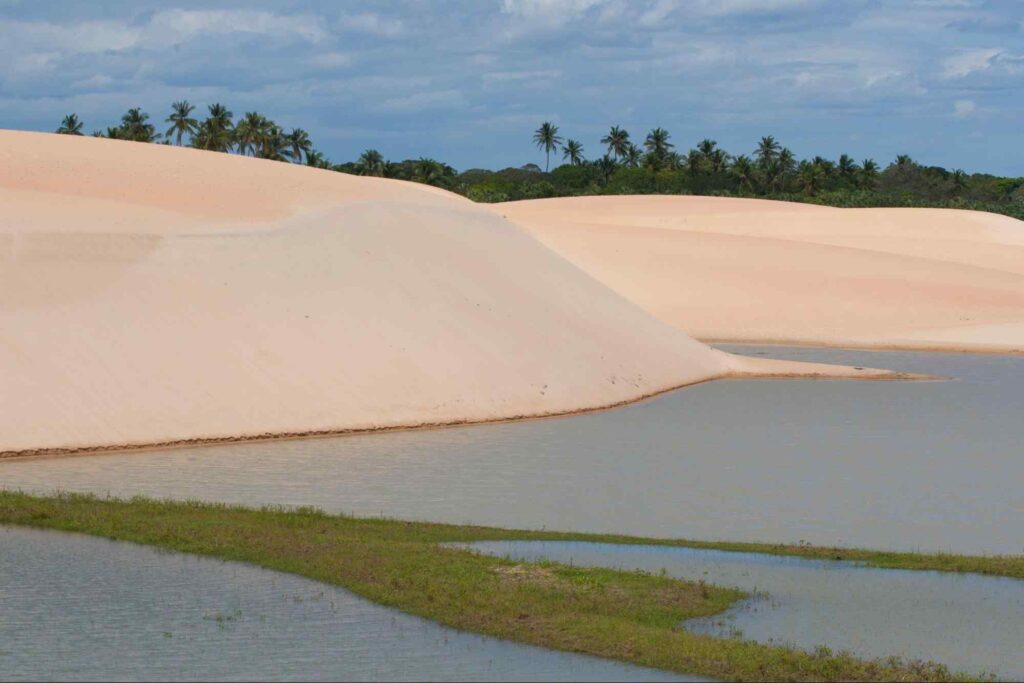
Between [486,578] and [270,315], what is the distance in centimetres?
1509

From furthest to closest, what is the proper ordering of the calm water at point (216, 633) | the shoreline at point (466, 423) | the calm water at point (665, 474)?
1. the shoreline at point (466, 423)
2. the calm water at point (665, 474)
3. the calm water at point (216, 633)

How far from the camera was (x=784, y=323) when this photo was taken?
170ft

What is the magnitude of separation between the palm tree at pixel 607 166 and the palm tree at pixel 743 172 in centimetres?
1150

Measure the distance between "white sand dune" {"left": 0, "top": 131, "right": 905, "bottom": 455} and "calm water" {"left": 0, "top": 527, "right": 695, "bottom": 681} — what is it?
9.19 metres

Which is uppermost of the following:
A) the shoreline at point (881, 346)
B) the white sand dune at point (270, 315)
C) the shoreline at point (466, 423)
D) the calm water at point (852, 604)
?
the white sand dune at point (270, 315)

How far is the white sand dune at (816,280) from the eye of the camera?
166 ft

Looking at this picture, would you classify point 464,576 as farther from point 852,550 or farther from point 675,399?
point 675,399

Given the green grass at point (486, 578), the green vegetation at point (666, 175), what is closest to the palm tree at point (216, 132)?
the green vegetation at point (666, 175)

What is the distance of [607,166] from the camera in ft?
429

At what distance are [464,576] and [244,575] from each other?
211cm

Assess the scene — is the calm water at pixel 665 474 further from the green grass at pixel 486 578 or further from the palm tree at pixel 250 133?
the palm tree at pixel 250 133

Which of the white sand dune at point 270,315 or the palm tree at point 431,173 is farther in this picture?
the palm tree at point 431,173

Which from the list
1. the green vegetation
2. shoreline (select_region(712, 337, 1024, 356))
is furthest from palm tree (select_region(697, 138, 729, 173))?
shoreline (select_region(712, 337, 1024, 356))

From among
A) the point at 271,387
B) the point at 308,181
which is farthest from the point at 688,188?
the point at 271,387
